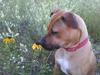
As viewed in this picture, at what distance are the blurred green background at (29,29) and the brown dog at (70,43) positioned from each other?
0.41 meters

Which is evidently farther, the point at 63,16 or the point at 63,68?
the point at 63,68

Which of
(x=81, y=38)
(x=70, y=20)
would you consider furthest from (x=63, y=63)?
(x=70, y=20)

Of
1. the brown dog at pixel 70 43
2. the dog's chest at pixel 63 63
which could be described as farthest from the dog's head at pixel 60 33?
the dog's chest at pixel 63 63

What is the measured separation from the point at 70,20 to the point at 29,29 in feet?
4.24

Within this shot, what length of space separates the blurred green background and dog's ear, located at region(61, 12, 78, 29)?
865 millimetres

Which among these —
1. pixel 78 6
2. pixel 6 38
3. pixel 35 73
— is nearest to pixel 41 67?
pixel 35 73

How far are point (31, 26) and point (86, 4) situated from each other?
1.29 meters

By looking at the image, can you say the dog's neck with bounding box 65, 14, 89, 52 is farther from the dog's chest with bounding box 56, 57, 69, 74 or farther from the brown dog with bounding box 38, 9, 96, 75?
the dog's chest with bounding box 56, 57, 69, 74

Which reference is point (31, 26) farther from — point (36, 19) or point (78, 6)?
point (78, 6)

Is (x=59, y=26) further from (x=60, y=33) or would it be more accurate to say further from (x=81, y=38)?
(x=81, y=38)

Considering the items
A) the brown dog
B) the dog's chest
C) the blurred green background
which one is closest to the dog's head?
the brown dog

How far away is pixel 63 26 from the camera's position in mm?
4832

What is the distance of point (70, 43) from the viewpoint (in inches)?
194

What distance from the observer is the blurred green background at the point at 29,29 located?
5367 millimetres
